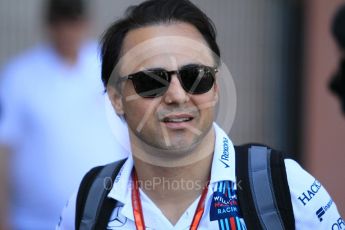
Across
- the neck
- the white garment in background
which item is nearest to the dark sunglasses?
the neck

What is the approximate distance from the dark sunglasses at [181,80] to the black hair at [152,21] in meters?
0.24

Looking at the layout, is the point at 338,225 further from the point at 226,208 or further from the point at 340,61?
the point at 340,61

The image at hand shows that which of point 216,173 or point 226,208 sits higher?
point 216,173

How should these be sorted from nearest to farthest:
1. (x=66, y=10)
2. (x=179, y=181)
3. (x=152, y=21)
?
A: 1. (x=179, y=181)
2. (x=152, y=21)
3. (x=66, y=10)

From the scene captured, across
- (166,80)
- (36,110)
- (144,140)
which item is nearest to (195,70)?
(166,80)

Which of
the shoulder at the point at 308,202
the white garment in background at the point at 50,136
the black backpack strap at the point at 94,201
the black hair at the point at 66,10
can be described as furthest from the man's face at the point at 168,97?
the black hair at the point at 66,10

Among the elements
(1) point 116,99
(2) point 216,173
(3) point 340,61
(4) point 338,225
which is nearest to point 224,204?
(2) point 216,173

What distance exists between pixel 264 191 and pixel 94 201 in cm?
71

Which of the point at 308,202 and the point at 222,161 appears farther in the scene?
the point at 222,161

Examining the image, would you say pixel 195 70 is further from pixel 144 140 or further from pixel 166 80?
pixel 144 140

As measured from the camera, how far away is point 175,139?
11.6 ft

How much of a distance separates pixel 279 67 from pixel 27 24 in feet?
7.48

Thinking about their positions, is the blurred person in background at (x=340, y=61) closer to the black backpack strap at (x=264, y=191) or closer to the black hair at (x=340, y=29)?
the black hair at (x=340, y=29)

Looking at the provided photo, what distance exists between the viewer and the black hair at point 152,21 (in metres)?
3.82
